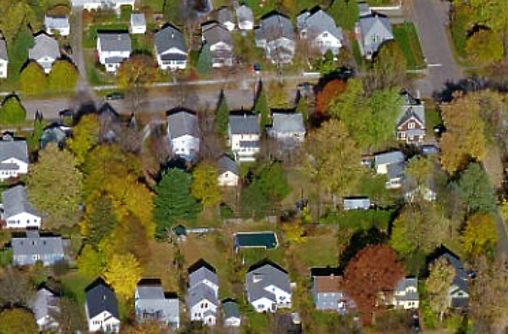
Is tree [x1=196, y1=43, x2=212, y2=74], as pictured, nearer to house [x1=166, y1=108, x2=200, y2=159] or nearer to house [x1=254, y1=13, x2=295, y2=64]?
house [x1=254, y1=13, x2=295, y2=64]

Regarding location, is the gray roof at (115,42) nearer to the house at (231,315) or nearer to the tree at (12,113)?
the tree at (12,113)

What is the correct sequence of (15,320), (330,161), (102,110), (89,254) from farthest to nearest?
(102,110), (330,161), (89,254), (15,320)

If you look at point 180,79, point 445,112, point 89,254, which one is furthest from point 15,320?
point 445,112

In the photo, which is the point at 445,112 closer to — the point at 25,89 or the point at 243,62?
the point at 243,62

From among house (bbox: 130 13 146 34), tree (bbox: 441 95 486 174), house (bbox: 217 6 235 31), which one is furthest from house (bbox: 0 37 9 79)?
tree (bbox: 441 95 486 174)

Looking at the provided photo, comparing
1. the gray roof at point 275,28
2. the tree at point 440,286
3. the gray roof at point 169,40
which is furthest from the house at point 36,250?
the gray roof at point 275,28

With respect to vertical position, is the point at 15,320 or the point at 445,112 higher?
the point at 445,112
